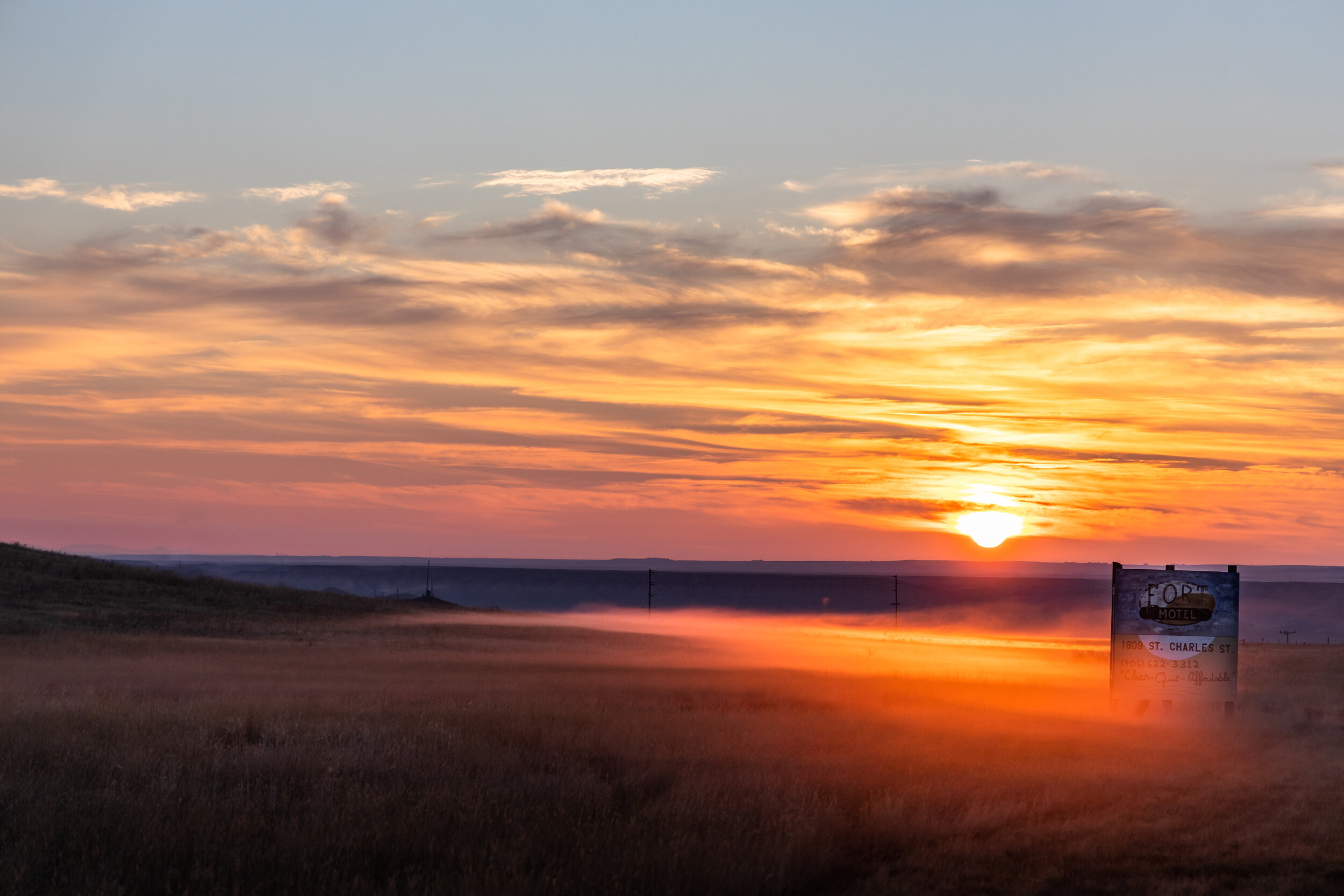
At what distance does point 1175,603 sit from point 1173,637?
84 centimetres

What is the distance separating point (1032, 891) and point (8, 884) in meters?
8.55

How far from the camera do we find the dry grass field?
993 centimetres

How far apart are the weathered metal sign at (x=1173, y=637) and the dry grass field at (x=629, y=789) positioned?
112 cm

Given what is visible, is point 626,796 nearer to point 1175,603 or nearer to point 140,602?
point 1175,603

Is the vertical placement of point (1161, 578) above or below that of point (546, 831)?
above

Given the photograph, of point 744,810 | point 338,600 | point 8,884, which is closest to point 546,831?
point 744,810

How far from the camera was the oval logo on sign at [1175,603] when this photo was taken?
90.0 ft

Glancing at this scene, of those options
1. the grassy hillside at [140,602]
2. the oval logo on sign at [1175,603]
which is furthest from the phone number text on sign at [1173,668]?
the grassy hillside at [140,602]

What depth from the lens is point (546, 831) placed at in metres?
10.9

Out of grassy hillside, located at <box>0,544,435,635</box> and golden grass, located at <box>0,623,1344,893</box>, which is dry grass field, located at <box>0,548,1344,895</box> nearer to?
golden grass, located at <box>0,623,1344,893</box>

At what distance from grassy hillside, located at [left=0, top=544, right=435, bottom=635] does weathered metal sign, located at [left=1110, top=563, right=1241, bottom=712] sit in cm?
3530

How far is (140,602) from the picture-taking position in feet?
197

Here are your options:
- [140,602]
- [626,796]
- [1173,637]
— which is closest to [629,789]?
[626,796]

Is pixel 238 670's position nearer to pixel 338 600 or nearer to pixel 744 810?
pixel 744 810
